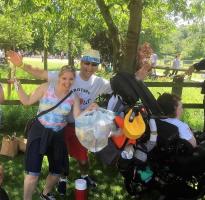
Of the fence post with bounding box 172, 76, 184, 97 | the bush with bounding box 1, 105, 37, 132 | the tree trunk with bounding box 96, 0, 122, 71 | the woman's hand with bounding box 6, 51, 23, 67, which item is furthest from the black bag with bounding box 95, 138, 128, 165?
the fence post with bounding box 172, 76, 184, 97

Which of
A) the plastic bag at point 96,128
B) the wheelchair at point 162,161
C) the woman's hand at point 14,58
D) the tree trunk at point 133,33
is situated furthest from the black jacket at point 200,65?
the woman's hand at point 14,58

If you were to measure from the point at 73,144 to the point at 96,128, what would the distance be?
41.1 inches

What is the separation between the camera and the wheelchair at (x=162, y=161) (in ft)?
12.0

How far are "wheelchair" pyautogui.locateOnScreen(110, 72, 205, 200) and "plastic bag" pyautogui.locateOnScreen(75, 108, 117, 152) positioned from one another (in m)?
0.27

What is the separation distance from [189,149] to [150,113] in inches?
18.6

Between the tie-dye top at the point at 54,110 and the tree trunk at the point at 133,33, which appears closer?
the tie-dye top at the point at 54,110

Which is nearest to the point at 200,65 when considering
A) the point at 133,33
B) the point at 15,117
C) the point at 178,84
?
the point at 133,33

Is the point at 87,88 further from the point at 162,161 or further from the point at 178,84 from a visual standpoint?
the point at 178,84

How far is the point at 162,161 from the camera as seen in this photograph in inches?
149

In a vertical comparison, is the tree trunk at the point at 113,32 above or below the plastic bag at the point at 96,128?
above

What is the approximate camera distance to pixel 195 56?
264 feet

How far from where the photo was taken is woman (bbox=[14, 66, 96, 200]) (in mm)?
3895

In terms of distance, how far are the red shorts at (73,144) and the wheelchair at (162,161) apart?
67 cm

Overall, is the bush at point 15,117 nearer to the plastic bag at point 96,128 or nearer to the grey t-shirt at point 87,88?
the grey t-shirt at point 87,88
